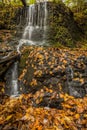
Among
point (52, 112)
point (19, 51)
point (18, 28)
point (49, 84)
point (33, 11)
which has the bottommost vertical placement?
point (52, 112)

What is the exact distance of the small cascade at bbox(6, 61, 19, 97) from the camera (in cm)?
551

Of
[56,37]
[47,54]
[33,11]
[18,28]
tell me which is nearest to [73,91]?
[47,54]

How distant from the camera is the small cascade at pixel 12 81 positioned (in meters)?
5.51

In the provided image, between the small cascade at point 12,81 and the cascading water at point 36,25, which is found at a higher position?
the cascading water at point 36,25

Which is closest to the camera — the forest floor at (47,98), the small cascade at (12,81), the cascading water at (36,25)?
the forest floor at (47,98)

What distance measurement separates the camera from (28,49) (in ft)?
23.0

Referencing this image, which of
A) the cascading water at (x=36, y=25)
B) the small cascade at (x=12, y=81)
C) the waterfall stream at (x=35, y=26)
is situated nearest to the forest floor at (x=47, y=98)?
the small cascade at (x=12, y=81)

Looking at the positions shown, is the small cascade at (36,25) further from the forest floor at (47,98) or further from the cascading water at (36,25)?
the forest floor at (47,98)

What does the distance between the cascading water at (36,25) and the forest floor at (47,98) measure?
2.38m

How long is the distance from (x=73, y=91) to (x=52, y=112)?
1085 mm

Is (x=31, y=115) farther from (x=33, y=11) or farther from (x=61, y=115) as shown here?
(x=33, y=11)

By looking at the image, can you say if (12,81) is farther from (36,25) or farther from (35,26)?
(36,25)

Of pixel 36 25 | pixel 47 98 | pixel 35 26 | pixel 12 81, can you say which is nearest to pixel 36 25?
pixel 36 25

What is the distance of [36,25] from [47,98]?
20.9ft
